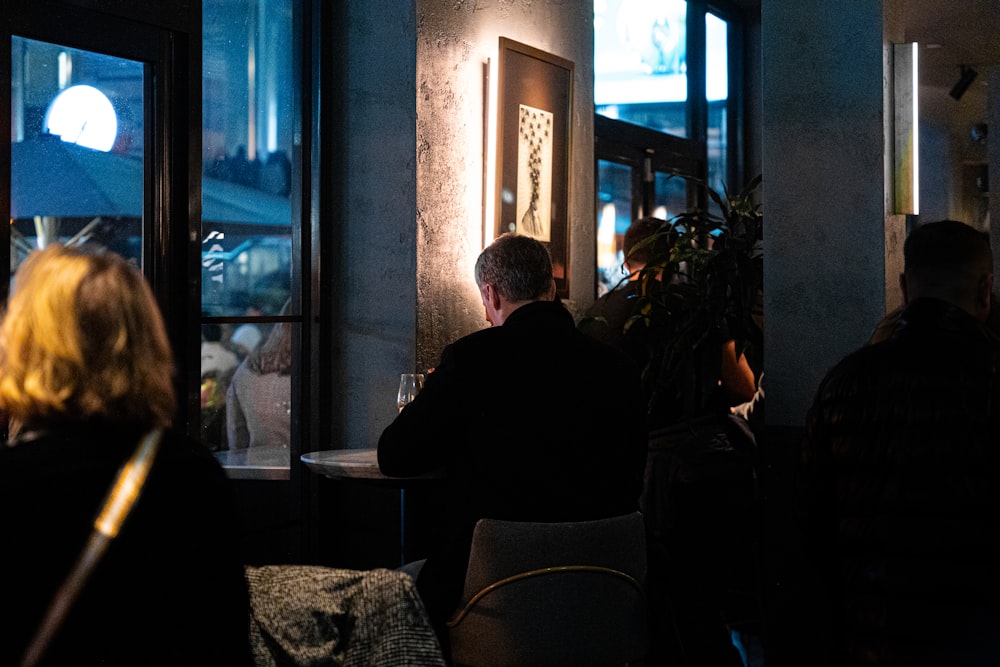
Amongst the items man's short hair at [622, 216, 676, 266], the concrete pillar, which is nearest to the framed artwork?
man's short hair at [622, 216, 676, 266]

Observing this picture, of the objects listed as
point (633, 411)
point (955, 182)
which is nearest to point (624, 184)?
point (955, 182)

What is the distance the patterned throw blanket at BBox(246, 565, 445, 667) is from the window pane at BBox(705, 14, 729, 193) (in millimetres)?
7498

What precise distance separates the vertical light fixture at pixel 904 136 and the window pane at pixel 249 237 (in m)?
2.02

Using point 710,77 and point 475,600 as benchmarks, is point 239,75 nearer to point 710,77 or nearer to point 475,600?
point 475,600

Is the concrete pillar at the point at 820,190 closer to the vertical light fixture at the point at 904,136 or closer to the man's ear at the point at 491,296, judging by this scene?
the vertical light fixture at the point at 904,136

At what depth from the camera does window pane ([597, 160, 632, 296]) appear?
740 centimetres

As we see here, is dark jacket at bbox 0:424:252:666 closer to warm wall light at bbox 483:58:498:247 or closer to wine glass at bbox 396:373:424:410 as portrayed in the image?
wine glass at bbox 396:373:424:410

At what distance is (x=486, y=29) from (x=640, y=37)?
11.7ft

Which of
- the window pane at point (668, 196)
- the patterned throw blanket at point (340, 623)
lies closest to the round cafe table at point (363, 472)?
the patterned throw blanket at point (340, 623)

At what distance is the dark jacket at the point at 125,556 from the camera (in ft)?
4.42

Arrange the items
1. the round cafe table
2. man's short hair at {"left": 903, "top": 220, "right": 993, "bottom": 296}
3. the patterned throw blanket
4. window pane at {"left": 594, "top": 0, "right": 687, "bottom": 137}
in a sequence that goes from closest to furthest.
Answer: the patterned throw blanket < man's short hair at {"left": 903, "top": 220, "right": 993, "bottom": 296} < the round cafe table < window pane at {"left": 594, "top": 0, "right": 687, "bottom": 137}

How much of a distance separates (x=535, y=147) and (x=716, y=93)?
4.60 m

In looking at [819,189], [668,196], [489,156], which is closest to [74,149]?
[489,156]

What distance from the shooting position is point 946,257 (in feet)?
7.66
